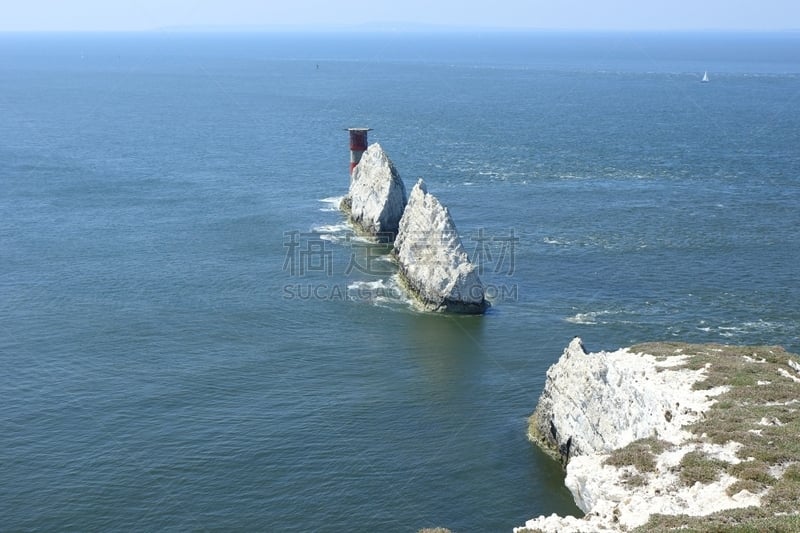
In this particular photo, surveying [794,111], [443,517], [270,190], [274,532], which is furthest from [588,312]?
[794,111]

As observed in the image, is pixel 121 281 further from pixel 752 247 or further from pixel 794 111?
pixel 794 111

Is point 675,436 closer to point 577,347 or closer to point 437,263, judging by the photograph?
point 577,347

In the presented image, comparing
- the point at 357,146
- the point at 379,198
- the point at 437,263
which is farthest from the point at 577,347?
the point at 357,146

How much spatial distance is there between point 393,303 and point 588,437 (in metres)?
32.0

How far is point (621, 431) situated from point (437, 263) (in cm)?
3307

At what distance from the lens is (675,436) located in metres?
41.2

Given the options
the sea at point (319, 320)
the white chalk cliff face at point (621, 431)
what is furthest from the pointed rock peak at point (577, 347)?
the sea at point (319, 320)

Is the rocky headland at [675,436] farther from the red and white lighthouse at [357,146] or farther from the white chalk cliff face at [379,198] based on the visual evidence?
the red and white lighthouse at [357,146]

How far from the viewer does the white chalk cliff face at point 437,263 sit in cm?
7644

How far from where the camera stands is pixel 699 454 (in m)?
38.5

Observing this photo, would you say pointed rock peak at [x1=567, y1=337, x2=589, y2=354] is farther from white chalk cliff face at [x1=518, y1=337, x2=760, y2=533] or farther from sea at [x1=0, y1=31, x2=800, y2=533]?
sea at [x1=0, y1=31, x2=800, y2=533]

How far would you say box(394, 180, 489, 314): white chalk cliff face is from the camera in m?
76.4

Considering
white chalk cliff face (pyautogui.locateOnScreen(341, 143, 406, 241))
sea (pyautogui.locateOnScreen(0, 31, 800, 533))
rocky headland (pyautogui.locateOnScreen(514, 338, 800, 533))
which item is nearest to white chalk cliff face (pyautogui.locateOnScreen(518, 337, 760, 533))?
rocky headland (pyautogui.locateOnScreen(514, 338, 800, 533))

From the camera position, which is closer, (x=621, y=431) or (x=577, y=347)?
(x=621, y=431)
